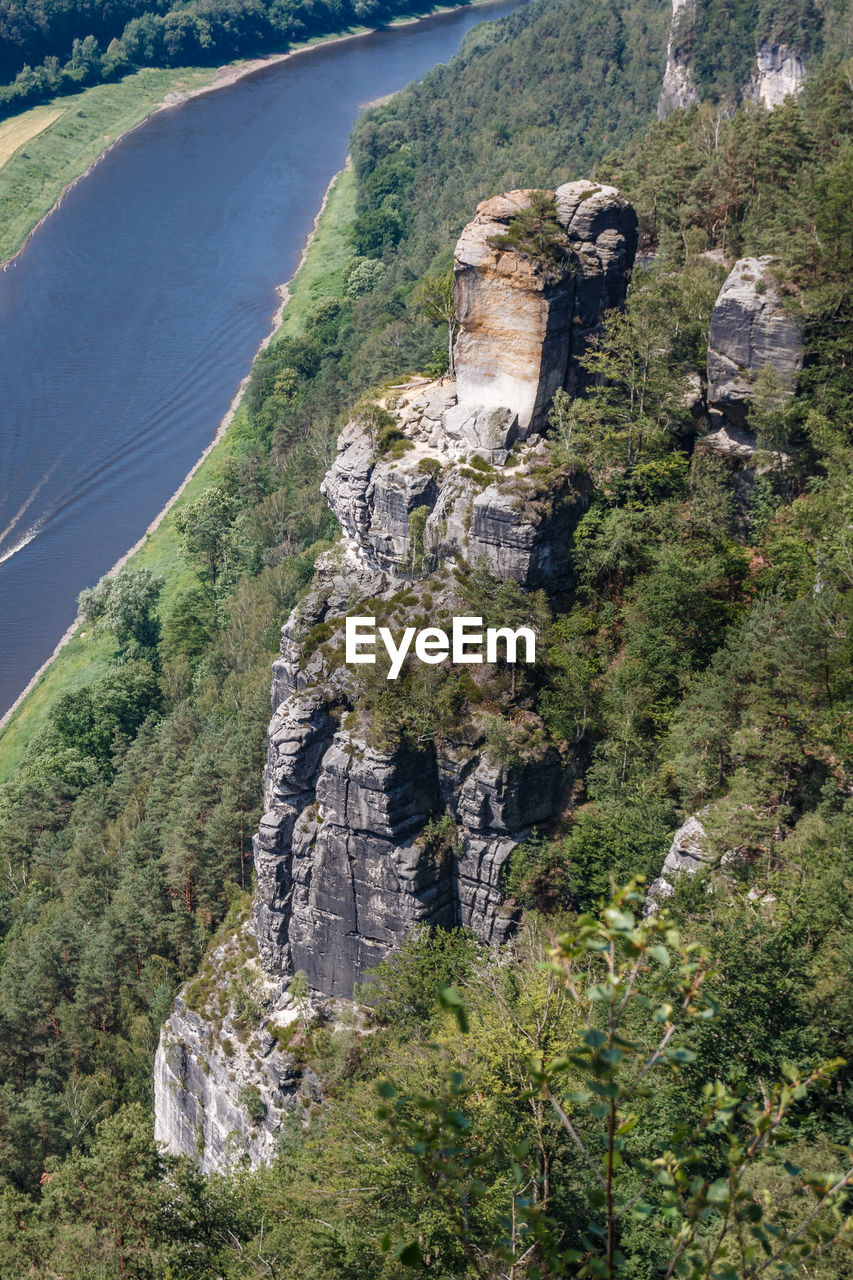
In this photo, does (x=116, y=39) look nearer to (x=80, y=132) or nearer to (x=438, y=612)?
(x=80, y=132)

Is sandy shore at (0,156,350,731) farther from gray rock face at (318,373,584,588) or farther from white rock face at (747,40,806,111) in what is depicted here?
white rock face at (747,40,806,111)

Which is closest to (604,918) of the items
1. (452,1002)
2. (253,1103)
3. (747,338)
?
(452,1002)

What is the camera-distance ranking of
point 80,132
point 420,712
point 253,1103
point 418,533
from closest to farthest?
point 420,712, point 253,1103, point 418,533, point 80,132

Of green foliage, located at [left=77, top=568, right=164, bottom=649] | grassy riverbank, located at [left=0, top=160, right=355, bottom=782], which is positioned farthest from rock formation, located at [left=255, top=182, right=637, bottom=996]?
green foliage, located at [left=77, top=568, right=164, bottom=649]

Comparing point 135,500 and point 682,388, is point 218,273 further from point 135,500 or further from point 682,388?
point 682,388

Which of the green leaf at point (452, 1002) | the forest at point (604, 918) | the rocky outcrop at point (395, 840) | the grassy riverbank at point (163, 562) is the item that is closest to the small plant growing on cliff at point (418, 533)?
the forest at point (604, 918)

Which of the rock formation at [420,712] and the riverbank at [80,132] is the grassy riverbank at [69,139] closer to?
the riverbank at [80,132]

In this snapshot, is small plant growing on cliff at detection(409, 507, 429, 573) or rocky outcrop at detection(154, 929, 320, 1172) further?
small plant growing on cliff at detection(409, 507, 429, 573)
